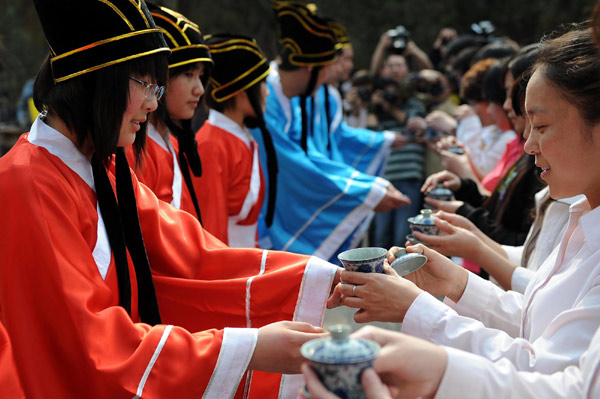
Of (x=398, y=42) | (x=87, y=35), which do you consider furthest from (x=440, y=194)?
(x=398, y=42)

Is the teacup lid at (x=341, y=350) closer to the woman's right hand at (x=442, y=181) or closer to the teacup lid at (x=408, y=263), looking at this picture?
the teacup lid at (x=408, y=263)

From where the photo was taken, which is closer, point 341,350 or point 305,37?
point 341,350

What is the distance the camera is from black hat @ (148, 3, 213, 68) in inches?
133

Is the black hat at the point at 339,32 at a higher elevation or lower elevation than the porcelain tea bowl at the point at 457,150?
higher

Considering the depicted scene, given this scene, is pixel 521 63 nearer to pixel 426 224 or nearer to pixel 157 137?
pixel 426 224

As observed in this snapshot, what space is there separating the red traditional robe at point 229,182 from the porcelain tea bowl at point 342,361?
8.28ft

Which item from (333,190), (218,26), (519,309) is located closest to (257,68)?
(333,190)

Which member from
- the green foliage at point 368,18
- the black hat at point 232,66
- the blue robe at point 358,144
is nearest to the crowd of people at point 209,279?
the black hat at point 232,66

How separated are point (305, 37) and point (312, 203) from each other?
1.22 m

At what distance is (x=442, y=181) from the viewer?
3.85m

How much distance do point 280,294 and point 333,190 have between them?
264cm

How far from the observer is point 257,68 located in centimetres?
423

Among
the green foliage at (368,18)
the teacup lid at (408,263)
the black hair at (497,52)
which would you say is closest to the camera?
the teacup lid at (408,263)

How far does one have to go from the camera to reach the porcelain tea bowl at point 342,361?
1.29 metres
